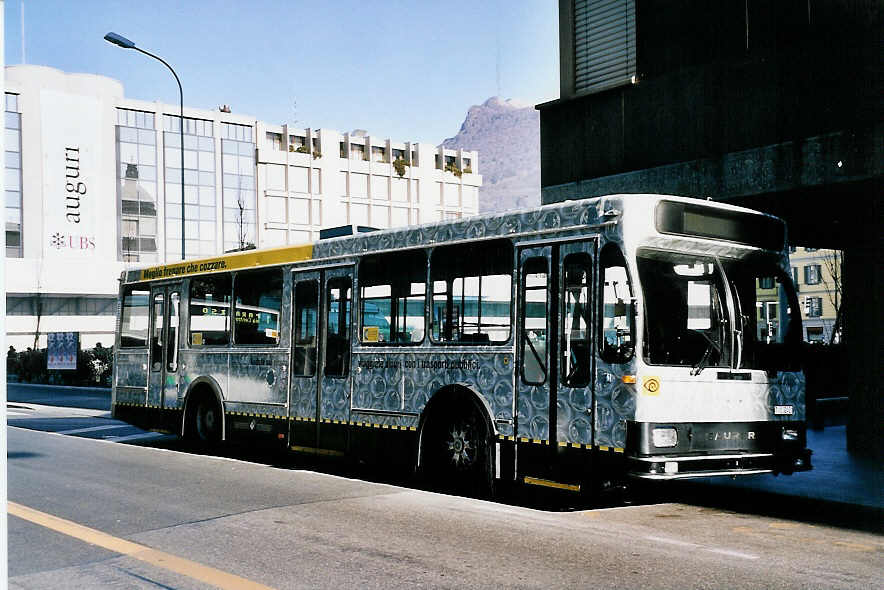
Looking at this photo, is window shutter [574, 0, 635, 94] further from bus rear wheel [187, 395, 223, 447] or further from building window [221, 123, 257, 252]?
building window [221, 123, 257, 252]

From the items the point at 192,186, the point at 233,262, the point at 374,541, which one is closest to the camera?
the point at 374,541

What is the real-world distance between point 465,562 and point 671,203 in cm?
415

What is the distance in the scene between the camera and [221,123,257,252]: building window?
89.4 metres

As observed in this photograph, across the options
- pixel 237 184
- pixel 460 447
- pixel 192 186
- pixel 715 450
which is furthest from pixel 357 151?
pixel 715 450

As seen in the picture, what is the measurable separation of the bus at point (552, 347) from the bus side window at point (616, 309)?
0.02 metres

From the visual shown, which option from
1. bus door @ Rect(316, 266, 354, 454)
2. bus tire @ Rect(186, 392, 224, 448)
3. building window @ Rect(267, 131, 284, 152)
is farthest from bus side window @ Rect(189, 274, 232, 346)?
building window @ Rect(267, 131, 284, 152)

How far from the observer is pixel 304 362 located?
42.8 ft

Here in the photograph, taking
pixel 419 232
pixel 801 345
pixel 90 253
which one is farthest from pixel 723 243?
pixel 90 253

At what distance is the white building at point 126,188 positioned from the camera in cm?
7800

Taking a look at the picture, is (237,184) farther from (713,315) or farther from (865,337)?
(713,315)

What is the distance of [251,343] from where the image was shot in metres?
14.1

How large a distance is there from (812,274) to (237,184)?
52.9 meters

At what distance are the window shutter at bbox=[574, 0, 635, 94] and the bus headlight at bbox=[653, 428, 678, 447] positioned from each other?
779cm

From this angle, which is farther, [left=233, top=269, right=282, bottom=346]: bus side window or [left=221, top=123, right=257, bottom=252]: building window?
[left=221, top=123, right=257, bottom=252]: building window
